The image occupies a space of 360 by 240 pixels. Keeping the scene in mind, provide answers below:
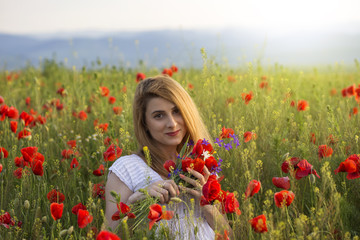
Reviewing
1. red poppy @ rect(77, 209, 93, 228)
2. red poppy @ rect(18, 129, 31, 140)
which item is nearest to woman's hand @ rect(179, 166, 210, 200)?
red poppy @ rect(77, 209, 93, 228)

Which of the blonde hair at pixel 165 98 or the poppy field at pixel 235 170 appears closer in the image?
the poppy field at pixel 235 170

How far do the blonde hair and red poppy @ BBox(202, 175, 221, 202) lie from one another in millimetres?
705

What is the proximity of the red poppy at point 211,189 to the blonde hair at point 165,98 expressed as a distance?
27.8 inches

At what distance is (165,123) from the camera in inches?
91.7

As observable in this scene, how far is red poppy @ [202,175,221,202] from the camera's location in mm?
1622

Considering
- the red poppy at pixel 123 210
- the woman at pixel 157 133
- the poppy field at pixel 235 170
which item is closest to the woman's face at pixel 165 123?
the woman at pixel 157 133

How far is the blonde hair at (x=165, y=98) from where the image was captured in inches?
93.1

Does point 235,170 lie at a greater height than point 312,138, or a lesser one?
lesser

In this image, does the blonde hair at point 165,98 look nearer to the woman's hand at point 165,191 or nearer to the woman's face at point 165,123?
the woman's face at point 165,123

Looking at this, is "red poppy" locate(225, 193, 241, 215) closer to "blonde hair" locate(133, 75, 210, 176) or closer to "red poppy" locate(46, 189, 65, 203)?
"blonde hair" locate(133, 75, 210, 176)

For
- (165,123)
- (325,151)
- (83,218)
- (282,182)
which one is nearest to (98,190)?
(165,123)

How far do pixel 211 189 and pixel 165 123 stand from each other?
0.77m

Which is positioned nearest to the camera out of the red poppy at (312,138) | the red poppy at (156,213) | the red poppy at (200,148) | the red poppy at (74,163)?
the red poppy at (156,213)

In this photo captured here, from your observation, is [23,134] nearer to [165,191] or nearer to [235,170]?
[235,170]
